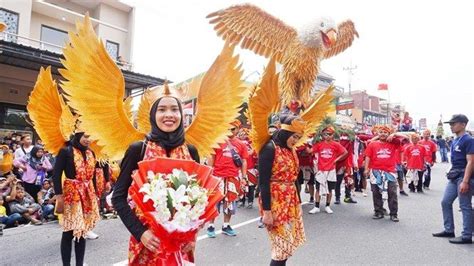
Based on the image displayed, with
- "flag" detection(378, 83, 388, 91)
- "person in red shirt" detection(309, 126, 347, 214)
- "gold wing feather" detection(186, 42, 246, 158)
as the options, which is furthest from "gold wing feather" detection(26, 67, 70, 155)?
"flag" detection(378, 83, 388, 91)

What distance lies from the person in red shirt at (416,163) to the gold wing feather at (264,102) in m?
8.50

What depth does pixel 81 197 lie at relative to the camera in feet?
11.7

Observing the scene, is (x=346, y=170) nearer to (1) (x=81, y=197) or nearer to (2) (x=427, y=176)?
(2) (x=427, y=176)

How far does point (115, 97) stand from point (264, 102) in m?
1.15

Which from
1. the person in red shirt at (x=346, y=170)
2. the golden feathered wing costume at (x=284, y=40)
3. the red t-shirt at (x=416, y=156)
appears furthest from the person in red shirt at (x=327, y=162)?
the red t-shirt at (x=416, y=156)

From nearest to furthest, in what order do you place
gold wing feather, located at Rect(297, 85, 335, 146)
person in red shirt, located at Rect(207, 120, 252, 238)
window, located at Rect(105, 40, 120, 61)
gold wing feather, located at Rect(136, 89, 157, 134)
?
gold wing feather, located at Rect(136, 89, 157, 134), gold wing feather, located at Rect(297, 85, 335, 146), person in red shirt, located at Rect(207, 120, 252, 238), window, located at Rect(105, 40, 120, 61)

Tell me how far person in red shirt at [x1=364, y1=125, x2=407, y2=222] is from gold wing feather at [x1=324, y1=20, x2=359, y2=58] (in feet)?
6.30

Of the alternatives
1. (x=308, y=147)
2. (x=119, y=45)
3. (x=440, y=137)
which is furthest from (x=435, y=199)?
(x=119, y=45)

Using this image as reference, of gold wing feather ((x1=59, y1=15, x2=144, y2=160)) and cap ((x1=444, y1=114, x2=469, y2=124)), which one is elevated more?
cap ((x1=444, y1=114, x2=469, y2=124))

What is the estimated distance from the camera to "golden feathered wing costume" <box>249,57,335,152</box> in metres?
2.62

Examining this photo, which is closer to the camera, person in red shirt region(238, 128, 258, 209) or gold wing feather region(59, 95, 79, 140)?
gold wing feather region(59, 95, 79, 140)

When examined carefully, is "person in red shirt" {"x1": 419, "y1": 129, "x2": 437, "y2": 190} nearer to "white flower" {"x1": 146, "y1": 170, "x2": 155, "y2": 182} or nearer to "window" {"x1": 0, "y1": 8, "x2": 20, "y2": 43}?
"white flower" {"x1": 146, "y1": 170, "x2": 155, "y2": 182}

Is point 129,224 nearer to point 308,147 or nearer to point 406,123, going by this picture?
point 308,147

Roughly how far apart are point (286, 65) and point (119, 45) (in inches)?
668
